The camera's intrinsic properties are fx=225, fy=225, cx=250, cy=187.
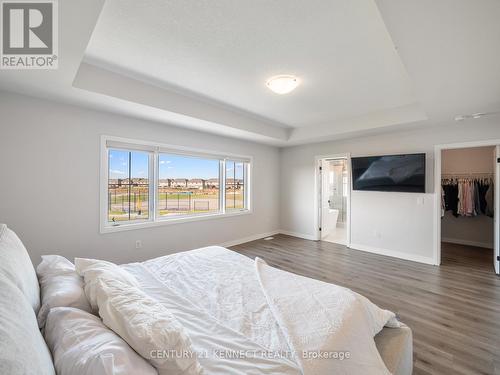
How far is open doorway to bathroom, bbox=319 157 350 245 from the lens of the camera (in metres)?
5.44

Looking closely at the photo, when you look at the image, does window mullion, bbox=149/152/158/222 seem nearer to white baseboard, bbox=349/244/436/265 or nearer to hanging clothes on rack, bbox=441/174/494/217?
white baseboard, bbox=349/244/436/265

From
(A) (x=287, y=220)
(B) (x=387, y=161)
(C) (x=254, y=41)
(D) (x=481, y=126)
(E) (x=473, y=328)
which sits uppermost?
(C) (x=254, y=41)

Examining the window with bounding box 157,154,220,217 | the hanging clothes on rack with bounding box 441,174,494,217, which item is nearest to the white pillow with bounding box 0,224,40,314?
the window with bounding box 157,154,220,217

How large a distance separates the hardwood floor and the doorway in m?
0.25

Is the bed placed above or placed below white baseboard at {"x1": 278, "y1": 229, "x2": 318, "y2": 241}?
above

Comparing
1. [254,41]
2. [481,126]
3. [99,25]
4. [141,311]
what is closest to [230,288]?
[141,311]

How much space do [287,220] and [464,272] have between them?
345 cm

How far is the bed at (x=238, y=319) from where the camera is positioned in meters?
0.74

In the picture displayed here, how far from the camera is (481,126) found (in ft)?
11.3

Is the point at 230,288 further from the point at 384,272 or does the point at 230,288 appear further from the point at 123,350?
the point at 384,272

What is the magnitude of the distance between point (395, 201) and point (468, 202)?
1958 millimetres

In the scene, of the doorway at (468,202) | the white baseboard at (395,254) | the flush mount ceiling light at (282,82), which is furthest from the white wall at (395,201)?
the flush mount ceiling light at (282,82)

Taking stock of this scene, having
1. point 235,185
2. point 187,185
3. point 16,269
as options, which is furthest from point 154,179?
point 16,269

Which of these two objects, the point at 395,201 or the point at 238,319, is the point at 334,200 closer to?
the point at 395,201
